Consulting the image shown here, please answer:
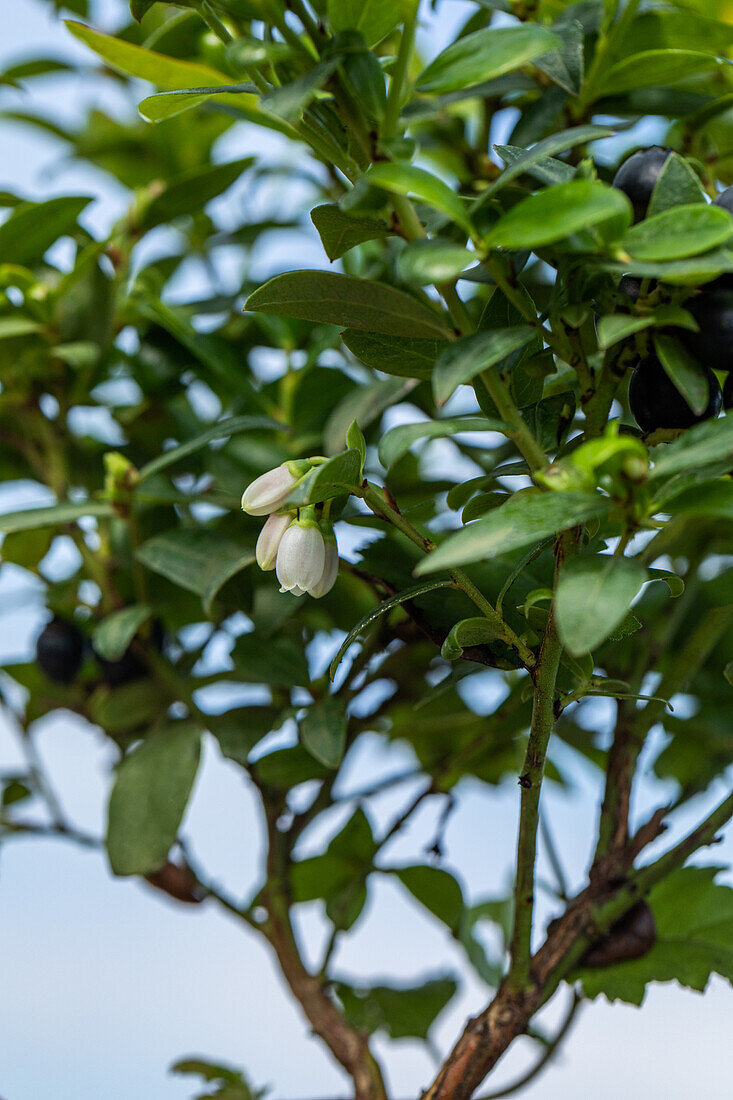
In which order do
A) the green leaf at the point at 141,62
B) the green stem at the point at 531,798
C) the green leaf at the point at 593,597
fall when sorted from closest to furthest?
the green leaf at the point at 593,597 → the green stem at the point at 531,798 → the green leaf at the point at 141,62

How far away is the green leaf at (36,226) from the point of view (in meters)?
0.64

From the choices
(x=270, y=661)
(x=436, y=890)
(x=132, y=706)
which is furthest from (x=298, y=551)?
(x=436, y=890)

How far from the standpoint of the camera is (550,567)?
1.58ft

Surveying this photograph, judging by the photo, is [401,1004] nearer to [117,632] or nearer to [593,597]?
[117,632]

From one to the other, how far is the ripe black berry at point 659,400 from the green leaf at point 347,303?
71 mm

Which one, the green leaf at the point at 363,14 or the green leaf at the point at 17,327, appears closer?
the green leaf at the point at 363,14

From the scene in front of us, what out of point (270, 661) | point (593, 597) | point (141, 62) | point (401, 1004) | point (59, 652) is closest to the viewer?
point (593, 597)

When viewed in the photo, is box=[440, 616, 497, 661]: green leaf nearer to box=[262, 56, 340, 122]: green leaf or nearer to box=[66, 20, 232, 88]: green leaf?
box=[262, 56, 340, 122]: green leaf

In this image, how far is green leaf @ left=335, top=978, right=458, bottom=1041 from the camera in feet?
2.67

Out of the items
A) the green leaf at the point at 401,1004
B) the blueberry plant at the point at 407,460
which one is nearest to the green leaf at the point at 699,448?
the blueberry plant at the point at 407,460

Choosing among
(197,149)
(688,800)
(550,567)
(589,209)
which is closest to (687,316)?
(589,209)

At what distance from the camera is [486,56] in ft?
1.13

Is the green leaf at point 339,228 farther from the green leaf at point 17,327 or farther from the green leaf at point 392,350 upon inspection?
the green leaf at point 17,327

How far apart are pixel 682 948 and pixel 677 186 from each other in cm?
43
